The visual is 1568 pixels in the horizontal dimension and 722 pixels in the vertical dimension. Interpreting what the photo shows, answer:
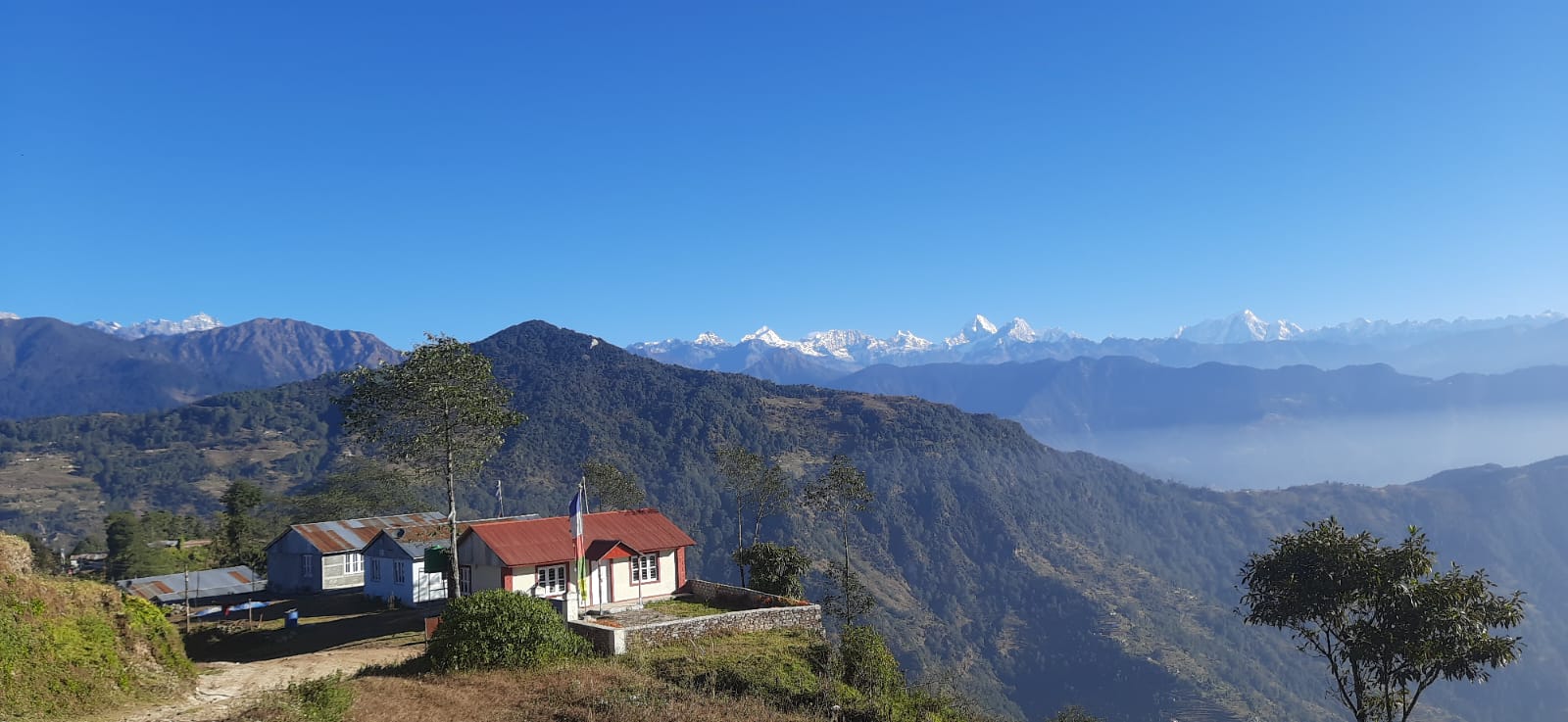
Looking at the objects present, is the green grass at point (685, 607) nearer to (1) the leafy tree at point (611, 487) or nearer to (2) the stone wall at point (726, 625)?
(2) the stone wall at point (726, 625)

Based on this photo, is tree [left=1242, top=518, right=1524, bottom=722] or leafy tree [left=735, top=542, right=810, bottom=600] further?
leafy tree [left=735, top=542, right=810, bottom=600]

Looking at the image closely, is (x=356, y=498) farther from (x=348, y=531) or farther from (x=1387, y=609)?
(x=1387, y=609)

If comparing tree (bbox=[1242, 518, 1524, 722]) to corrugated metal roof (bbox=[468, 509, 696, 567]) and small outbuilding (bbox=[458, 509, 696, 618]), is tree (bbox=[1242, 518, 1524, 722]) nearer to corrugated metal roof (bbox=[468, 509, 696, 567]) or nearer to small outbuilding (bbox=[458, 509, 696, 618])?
small outbuilding (bbox=[458, 509, 696, 618])

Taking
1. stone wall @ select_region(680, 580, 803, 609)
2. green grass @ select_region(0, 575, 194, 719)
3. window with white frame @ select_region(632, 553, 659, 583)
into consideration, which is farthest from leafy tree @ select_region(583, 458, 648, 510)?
green grass @ select_region(0, 575, 194, 719)

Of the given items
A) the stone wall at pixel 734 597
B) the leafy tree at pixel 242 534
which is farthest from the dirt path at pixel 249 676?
the leafy tree at pixel 242 534

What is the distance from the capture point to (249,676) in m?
24.4

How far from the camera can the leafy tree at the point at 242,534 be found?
65438 millimetres

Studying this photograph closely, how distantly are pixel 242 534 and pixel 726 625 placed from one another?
2180 inches

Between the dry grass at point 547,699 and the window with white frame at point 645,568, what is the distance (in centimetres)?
1645

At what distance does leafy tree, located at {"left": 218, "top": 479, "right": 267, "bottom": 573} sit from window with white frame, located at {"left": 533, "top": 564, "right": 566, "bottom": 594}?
33.0m

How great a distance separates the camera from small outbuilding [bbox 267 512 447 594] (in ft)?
166

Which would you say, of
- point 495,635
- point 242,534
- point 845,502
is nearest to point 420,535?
point 845,502

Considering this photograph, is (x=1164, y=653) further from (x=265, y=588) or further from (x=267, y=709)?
(x=267, y=709)

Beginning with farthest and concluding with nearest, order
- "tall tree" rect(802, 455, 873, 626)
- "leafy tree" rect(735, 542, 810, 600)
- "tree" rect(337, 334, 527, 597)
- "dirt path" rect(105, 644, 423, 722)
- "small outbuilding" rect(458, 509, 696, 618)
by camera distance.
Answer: "tall tree" rect(802, 455, 873, 626) → "leafy tree" rect(735, 542, 810, 600) → "small outbuilding" rect(458, 509, 696, 618) → "tree" rect(337, 334, 527, 597) → "dirt path" rect(105, 644, 423, 722)
